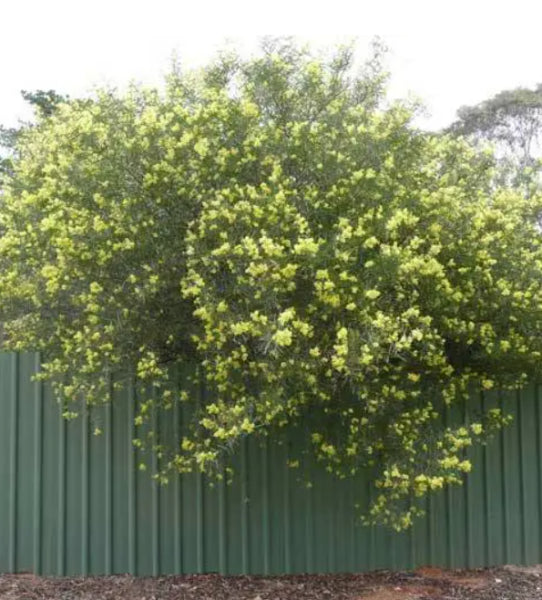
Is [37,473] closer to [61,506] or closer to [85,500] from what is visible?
[61,506]

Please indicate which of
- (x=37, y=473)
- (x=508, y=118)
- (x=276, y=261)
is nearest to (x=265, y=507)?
(x=37, y=473)

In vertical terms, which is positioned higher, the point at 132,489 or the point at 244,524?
the point at 132,489

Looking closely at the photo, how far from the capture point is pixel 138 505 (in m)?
6.61

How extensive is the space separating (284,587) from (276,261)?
9.75 ft

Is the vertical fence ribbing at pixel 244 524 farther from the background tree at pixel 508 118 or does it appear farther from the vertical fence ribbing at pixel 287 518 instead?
the background tree at pixel 508 118

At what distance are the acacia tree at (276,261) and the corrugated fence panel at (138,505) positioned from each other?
48 cm

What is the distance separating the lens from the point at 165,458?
655cm

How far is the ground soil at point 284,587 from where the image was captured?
6.17 meters

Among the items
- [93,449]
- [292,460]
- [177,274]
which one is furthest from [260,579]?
[177,274]

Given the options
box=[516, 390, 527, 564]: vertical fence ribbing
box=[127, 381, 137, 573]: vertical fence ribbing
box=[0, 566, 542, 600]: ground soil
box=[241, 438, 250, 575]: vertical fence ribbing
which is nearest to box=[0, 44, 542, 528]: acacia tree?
box=[127, 381, 137, 573]: vertical fence ribbing

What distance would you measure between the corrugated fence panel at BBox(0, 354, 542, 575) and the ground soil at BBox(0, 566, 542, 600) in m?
0.13

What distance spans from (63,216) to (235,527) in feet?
9.68

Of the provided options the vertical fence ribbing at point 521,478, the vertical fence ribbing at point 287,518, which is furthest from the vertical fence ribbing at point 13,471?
the vertical fence ribbing at point 521,478

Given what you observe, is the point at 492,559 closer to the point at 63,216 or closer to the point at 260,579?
the point at 260,579
